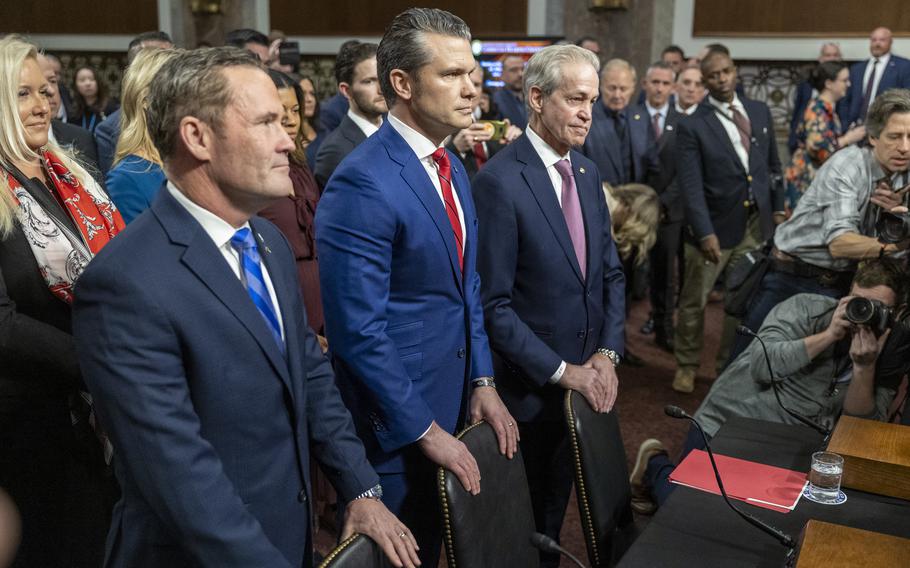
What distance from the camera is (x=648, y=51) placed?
779 cm

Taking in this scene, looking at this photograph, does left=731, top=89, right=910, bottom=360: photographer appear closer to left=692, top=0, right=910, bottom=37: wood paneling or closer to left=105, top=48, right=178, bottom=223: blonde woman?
left=105, top=48, right=178, bottom=223: blonde woman

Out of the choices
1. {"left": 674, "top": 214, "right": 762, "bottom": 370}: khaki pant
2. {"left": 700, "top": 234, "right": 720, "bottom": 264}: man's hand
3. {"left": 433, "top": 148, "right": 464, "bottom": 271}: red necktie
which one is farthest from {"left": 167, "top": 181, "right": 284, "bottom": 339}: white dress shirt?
{"left": 674, "top": 214, "right": 762, "bottom": 370}: khaki pant

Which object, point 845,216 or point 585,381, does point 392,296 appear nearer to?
point 585,381

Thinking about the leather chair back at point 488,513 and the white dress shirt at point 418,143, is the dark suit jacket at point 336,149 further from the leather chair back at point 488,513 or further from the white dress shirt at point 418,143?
the leather chair back at point 488,513

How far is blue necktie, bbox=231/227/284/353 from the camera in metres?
1.40

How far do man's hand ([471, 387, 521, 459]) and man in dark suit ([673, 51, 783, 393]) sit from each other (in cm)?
250

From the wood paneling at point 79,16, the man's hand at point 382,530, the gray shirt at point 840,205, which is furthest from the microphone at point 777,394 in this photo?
the wood paneling at point 79,16

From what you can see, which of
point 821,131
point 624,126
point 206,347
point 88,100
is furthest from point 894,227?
point 88,100

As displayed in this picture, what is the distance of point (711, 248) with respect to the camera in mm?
4168

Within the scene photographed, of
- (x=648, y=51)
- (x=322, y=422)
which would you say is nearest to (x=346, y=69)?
(x=322, y=422)

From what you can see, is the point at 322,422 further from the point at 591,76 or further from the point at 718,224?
the point at 718,224

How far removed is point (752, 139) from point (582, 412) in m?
2.86

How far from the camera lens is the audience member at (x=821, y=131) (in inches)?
235

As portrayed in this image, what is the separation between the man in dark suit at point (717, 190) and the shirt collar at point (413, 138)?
102 inches
